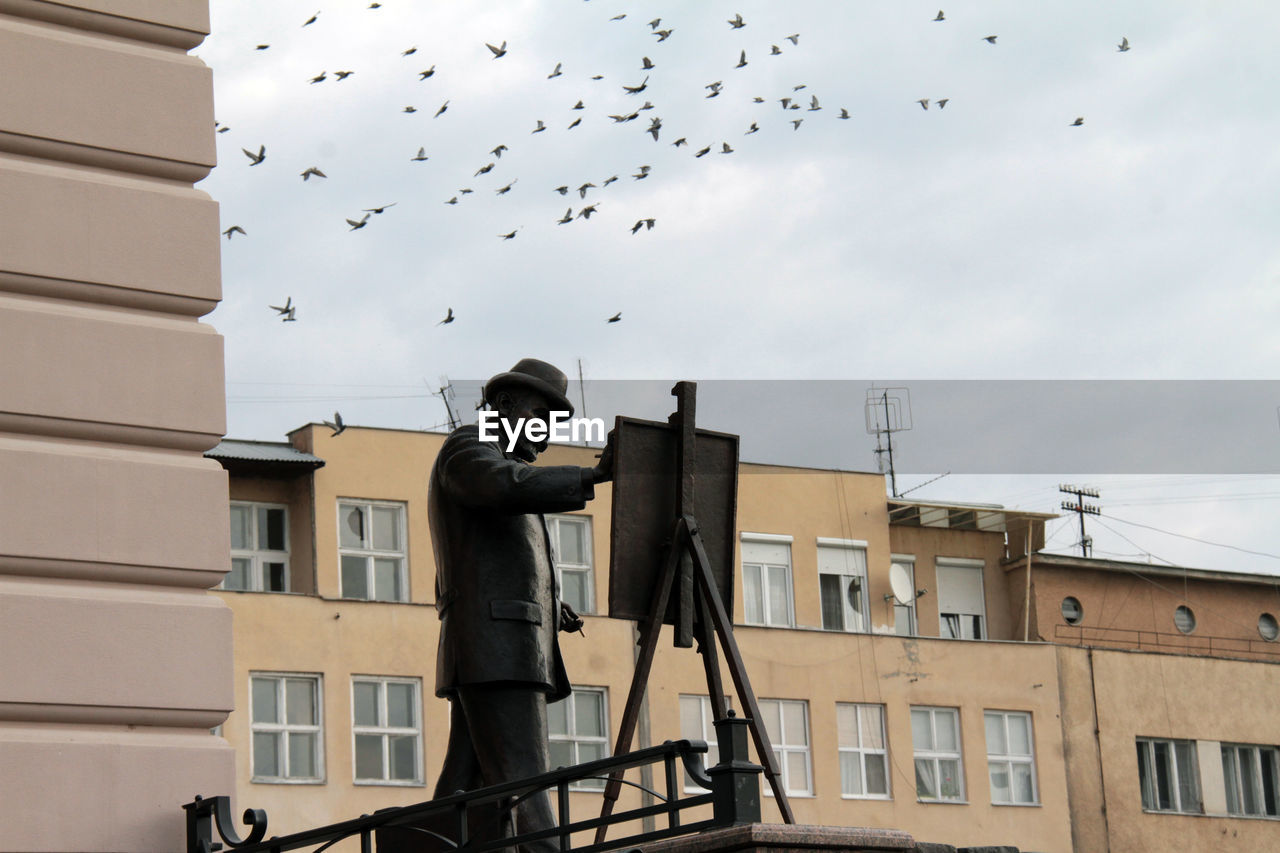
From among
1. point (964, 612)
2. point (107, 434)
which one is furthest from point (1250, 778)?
point (107, 434)

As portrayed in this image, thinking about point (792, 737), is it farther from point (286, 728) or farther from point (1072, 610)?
point (286, 728)

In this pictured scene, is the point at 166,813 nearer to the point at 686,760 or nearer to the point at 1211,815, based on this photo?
the point at 686,760

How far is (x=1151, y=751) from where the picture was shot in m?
38.2

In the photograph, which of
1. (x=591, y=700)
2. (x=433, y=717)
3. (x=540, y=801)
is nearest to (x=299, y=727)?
(x=433, y=717)

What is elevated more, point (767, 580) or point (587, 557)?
point (587, 557)

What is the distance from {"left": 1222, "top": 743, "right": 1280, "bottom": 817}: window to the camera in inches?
1549

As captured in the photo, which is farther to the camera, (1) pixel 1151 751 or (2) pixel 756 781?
(1) pixel 1151 751

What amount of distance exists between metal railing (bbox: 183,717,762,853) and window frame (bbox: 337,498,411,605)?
26.9 m

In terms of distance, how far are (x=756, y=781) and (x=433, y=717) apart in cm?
2759

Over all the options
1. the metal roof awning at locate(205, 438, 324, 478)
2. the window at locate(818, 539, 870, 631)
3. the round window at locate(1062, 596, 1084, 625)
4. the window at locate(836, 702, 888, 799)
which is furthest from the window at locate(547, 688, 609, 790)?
the round window at locate(1062, 596, 1084, 625)

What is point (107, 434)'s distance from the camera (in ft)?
21.6

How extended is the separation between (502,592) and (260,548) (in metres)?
26.5

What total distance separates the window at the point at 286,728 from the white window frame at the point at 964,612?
1318cm

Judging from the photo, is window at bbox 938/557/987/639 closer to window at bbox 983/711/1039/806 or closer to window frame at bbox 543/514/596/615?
window at bbox 983/711/1039/806
